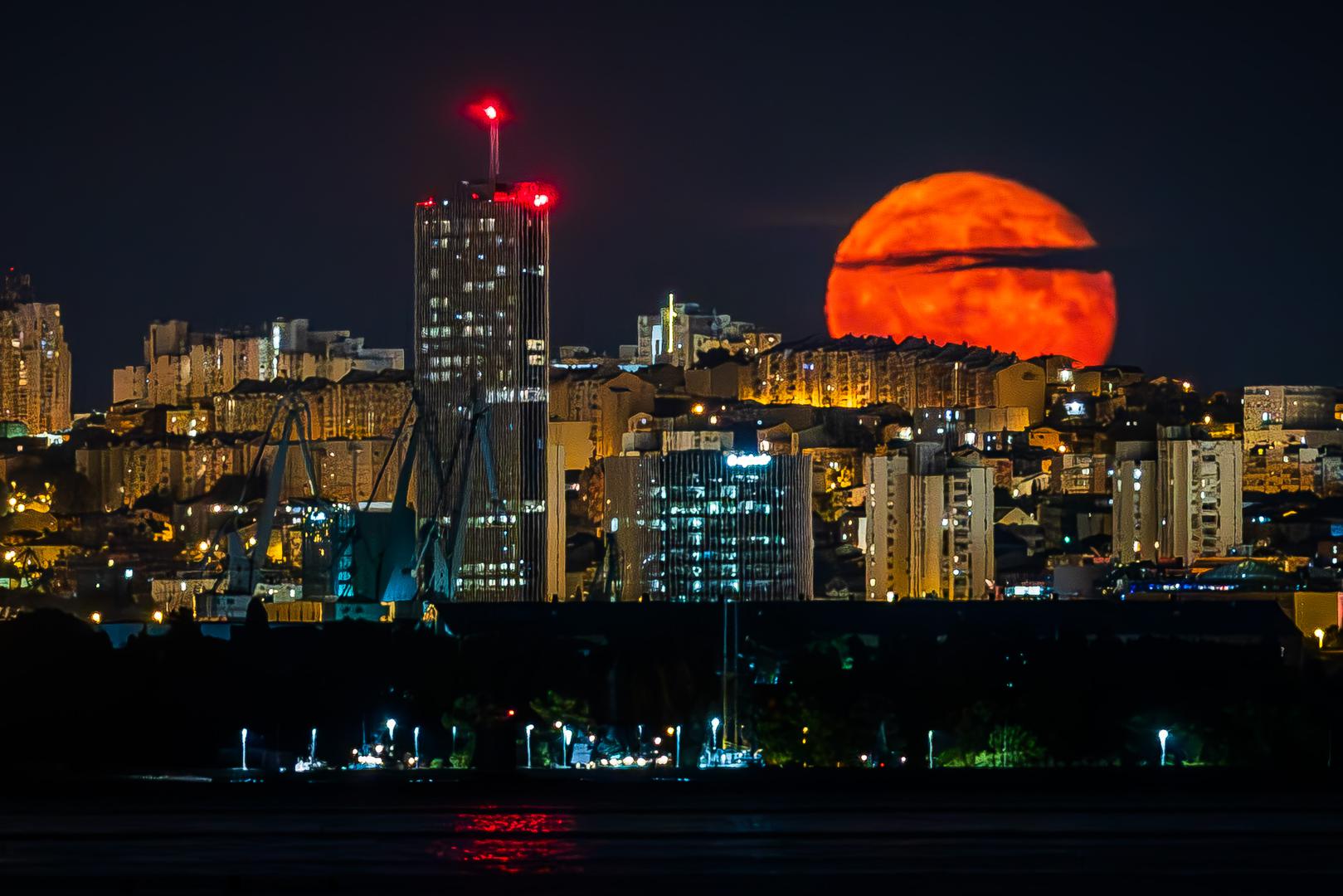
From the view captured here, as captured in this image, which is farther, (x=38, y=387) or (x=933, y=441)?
(x=38, y=387)

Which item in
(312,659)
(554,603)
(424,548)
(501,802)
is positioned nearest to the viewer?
(501,802)

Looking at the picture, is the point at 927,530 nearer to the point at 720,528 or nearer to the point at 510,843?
the point at 720,528

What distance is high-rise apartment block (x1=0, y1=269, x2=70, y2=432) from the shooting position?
527 feet

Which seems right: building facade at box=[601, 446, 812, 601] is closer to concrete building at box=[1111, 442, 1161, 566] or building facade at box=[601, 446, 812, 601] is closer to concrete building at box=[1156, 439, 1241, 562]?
concrete building at box=[1111, 442, 1161, 566]

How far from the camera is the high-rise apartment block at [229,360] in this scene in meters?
162

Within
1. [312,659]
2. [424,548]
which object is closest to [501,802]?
[312,659]

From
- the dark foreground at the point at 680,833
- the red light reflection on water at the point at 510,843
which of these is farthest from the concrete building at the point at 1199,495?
the red light reflection on water at the point at 510,843

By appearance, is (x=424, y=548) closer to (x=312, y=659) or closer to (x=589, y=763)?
(x=312, y=659)

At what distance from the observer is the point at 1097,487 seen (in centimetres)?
12662

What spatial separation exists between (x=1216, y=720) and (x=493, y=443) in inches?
2582

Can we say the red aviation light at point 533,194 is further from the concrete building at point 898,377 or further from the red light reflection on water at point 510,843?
the red light reflection on water at point 510,843

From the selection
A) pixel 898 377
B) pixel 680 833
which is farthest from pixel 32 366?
pixel 680 833

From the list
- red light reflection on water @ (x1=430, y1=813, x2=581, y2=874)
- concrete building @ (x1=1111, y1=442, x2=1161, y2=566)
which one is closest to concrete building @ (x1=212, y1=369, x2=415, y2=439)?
concrete building @ (x1=1111, y1=442, x2=1161, y2=566)

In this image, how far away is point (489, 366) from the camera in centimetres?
11944
